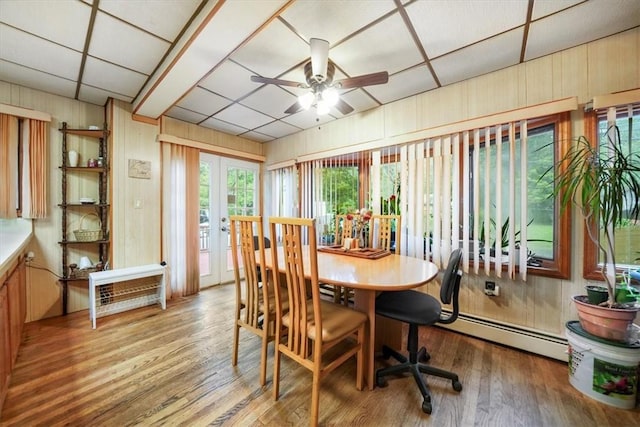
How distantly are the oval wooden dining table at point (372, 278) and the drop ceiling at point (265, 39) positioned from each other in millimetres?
1679

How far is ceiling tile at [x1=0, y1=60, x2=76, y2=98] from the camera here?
7.54ft

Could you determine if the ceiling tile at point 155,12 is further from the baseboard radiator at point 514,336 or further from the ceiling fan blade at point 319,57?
the baseboard radiator at point 514,336

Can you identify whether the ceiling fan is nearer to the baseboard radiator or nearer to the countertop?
the countertop

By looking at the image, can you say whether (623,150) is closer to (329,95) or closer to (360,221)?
(360,221)

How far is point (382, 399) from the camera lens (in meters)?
1.61

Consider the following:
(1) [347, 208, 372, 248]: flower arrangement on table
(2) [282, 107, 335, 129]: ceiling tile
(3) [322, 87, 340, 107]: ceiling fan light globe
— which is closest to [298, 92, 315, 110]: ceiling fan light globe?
(3) [322, 87, 340, 107]: ceiling fan light globe

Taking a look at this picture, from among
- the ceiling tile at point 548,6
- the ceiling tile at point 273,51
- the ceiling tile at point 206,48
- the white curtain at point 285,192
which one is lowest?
the white curtain at point 285,192

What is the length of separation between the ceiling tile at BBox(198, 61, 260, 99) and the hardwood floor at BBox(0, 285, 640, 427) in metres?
2.49

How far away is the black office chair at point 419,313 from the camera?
1562mm

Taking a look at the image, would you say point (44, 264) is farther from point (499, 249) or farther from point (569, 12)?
point (569, 12)

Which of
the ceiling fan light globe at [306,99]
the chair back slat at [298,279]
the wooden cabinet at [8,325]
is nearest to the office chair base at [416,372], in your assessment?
the chair back slat at [298,279]

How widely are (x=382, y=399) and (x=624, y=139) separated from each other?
2544 mm

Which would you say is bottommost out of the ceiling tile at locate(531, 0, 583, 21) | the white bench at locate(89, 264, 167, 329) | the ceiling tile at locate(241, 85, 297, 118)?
the white bench at locate(89, 264, 167, 329)

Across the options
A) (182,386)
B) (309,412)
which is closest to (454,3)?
(309,412)
